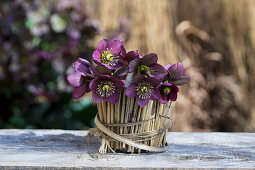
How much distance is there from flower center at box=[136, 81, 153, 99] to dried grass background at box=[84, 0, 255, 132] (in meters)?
1.17

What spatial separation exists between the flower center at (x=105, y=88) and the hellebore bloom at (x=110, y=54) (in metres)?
0.04

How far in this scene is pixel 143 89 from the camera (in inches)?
31.5

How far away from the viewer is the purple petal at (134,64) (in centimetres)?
80

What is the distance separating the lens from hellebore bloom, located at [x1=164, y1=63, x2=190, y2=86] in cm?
84

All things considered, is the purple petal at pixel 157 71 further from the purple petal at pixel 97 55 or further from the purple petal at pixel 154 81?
the purple petal at pixel 97 55

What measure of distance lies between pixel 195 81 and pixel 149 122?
3.94ft

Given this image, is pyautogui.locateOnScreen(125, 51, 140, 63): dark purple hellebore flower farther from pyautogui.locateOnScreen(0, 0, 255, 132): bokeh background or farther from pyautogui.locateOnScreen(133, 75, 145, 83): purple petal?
pyautogui.locateOnScreen(0, 0, 255, 132): bokeh background

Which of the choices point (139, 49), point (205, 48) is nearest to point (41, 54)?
point (139, 49)

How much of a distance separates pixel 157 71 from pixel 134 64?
2.3 inches

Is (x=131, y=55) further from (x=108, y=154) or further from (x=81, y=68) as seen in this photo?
(x=108, y=154)

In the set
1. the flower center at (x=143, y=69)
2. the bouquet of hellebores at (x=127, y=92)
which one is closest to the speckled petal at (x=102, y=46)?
the bouquet of hellebores at (x=127, y=92)

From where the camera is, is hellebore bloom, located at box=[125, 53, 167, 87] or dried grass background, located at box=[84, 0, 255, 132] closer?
hellebore bloom, located at box=[125, 53, 167, 87]

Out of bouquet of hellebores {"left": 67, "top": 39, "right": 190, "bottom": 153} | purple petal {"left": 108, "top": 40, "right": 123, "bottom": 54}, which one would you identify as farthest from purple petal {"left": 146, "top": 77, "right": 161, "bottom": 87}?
purple petal {"left": 108, "top": 40, "right": 123, "bottom": 54}

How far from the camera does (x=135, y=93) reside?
803mm
